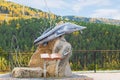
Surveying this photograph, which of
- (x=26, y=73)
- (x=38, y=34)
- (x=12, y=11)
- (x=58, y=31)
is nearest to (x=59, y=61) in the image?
(x=58, y=31)

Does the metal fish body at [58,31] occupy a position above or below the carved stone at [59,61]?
above

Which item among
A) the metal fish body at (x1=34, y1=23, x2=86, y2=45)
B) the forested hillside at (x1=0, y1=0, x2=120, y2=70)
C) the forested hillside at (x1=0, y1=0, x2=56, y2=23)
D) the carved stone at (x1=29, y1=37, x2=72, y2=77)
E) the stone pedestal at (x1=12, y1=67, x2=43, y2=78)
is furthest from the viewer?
the forested hillside at (x1=0, y1=0, x2=56, y2=23)

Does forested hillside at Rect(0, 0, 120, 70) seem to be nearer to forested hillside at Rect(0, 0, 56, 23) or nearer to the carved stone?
forested hillside at Rect(0, 0, 56, 23)

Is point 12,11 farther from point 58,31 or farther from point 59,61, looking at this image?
point 59,61

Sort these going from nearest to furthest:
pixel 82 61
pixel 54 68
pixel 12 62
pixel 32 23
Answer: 1. pixel 54 68
2. pixel 12 62
3. pixel 82 61
4. pixel 32 23

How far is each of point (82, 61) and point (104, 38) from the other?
15432mm

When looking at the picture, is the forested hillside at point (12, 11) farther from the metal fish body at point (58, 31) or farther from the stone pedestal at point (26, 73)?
the stone pedestal at point (26, 73)

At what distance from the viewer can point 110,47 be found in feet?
120

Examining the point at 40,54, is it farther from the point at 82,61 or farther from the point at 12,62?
the point at 82,61

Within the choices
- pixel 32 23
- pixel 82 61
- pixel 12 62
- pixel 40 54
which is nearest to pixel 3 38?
pixel 32 23

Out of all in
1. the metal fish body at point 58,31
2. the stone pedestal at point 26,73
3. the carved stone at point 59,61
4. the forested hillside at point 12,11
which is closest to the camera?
the stone pedestal at point 26,73

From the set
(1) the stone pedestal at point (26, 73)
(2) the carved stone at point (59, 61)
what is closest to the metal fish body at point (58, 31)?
(2) the carved stone at point (59, 61)

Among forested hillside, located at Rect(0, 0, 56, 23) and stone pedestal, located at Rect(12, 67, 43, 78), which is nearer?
stone pedestal, located at Rect(12, 67, 43, 78)

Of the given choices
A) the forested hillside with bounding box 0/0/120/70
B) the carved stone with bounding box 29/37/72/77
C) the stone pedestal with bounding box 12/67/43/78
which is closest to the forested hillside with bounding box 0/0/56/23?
the forested hillside with bounding box 0/0/120/70
